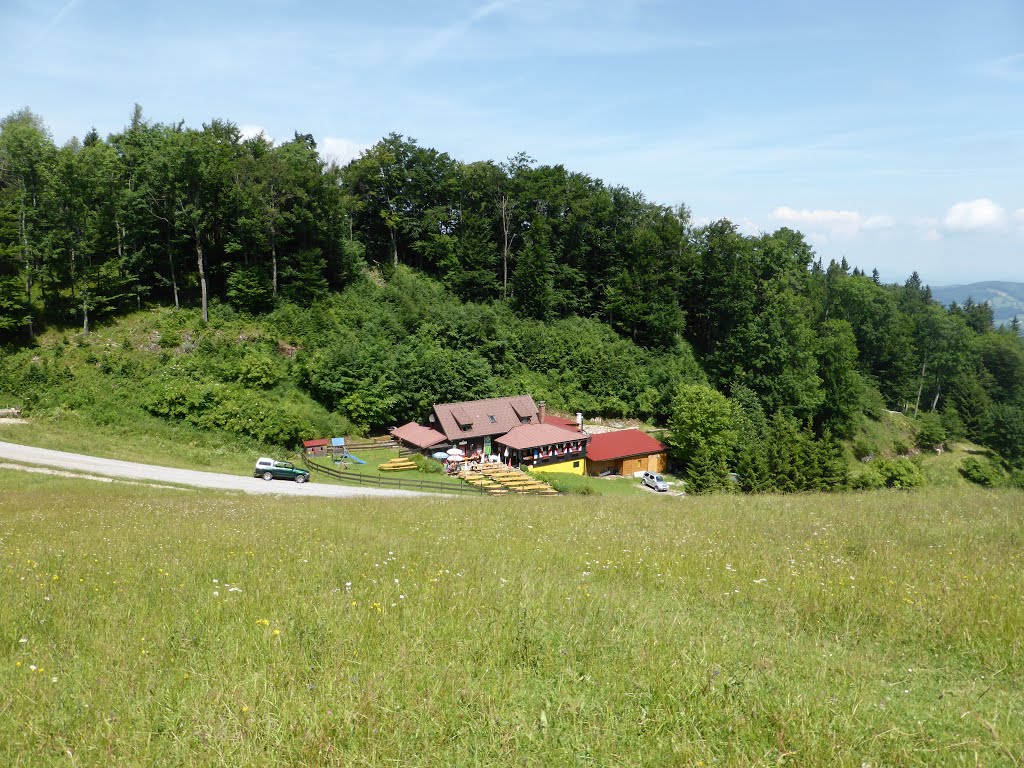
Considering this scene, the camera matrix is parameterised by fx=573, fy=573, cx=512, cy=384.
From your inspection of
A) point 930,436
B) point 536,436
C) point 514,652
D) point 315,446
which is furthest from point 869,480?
point 514,652

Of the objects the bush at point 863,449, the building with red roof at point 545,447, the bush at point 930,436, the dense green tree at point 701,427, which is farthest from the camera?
the bush at point 930,436

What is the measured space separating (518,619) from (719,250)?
75024 mm

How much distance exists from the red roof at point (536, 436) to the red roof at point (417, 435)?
545 centimetres

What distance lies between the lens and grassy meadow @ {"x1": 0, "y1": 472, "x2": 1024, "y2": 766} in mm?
4523

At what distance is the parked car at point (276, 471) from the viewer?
35312 millimetres

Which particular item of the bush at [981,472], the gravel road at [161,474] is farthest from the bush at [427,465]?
the bush at [981,472]

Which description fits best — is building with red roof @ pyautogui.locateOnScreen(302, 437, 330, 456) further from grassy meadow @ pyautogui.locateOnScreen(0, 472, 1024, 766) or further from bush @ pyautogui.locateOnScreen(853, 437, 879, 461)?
bush @ pyautogui.locateOnScreen(853, 437, 879, 461)

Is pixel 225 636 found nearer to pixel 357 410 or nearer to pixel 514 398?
pixel 357 410

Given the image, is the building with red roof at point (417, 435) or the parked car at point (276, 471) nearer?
the parked car at point (276, 471)

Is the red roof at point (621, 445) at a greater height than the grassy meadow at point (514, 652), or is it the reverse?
the grassy meadow at point (514, 652)

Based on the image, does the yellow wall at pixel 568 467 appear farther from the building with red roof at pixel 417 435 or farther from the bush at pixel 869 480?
the bush at pixel 869 480

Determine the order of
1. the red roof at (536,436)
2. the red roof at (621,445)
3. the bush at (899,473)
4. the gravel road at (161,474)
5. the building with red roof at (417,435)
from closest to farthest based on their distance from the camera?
the gravel road at (161,474), the building with red roof at (417,435), the red roof at (536,436), the red roof at (621,445), the bush at (899,473)

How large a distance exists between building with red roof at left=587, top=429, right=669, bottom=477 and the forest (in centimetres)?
237

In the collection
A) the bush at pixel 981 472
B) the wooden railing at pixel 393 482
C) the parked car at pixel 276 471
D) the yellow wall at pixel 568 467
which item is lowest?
the bush at pixel 981 472
